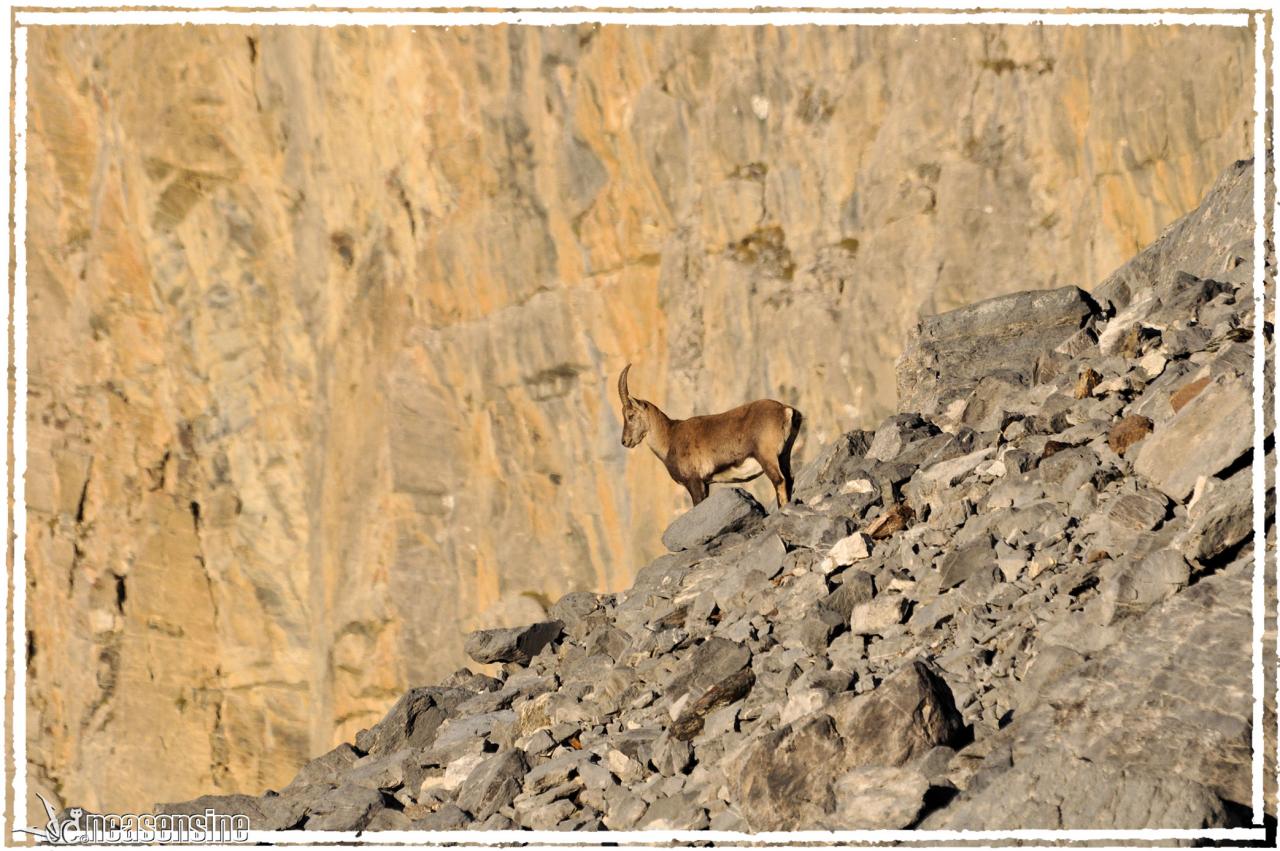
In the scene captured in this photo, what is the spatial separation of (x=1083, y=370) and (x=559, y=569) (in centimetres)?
1037

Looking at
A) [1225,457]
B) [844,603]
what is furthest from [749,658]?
[1225,457]

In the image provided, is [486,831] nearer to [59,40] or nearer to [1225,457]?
[1225,457]

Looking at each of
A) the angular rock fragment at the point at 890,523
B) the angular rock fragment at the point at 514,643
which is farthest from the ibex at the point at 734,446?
the angular rock fragment at the point at 890,523

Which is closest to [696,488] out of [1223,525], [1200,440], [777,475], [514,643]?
[777,475]

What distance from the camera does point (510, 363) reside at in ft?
61.2

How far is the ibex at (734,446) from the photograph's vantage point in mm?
11648

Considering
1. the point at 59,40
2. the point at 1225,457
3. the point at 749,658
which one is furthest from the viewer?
the point at 59,40

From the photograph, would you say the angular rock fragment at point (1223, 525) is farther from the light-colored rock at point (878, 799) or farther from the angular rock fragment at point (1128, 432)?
the light-colored rock at point (878, 799)

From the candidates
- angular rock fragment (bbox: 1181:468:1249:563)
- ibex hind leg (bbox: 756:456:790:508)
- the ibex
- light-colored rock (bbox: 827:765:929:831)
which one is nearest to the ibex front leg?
the ibex

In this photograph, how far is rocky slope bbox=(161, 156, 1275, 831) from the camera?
18.6ft

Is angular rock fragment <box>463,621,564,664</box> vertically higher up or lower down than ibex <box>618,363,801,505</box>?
lower down

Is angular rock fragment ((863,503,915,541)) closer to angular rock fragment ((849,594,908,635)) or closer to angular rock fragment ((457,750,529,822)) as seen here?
angular rock fragment ((849,594,908,635))

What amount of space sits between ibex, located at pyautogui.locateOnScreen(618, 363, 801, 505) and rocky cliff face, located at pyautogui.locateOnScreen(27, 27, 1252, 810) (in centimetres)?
346

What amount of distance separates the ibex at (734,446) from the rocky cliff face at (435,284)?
11.3ft
